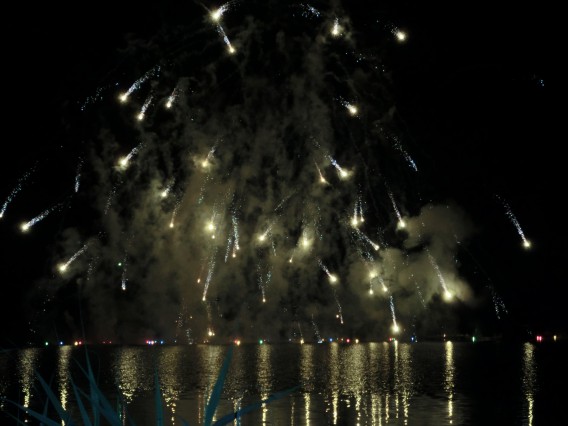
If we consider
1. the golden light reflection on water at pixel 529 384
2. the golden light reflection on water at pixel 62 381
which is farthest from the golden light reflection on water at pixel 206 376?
the golden light reflection on water at pixel 529 384

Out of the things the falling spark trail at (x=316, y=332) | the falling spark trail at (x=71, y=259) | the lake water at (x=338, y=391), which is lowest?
the lake water at (x=338, y=391)

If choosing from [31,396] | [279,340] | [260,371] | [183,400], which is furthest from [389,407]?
[279,340]

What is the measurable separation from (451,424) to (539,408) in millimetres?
A: 4583

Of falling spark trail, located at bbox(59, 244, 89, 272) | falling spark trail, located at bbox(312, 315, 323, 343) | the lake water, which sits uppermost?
falling spark trail, located at bbox(59, 244, 89, 272)

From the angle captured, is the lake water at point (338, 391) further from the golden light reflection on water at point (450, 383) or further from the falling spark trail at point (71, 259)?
the falling spark trail at point (71, 259)

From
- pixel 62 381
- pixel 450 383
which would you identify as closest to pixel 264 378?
pixel 450 383

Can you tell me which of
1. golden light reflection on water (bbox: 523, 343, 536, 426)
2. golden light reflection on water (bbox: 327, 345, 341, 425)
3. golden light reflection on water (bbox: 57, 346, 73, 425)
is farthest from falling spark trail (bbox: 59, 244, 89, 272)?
golden light reflection on water (bbox: 523, 343, 536, 426)

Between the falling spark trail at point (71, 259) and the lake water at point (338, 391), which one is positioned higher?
the falling spark trail at point (71, 259)

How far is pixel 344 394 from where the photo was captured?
79.0 ft

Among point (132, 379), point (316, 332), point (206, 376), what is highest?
point (316, 332)

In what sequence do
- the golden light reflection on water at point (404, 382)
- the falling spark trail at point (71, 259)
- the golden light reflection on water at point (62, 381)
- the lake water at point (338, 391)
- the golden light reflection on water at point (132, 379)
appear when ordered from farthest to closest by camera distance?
the falling spark trail at point (71, 259) < the golden light reflection on water at point (132, 379) < the golden light reflection on water at point (62, 381) < the golden light reflection on water at point (404, 382) < the lake water at point (338, 391)

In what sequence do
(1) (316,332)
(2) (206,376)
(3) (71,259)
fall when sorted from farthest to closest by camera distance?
1. (1) (316,332)
2. (3) (71,259)
3. (2) (206,376)

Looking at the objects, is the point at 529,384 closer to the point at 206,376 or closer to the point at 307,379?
the point at 307,379

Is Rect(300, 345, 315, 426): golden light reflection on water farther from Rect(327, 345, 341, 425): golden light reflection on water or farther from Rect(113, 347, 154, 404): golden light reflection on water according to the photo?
Rect(113, 347, 154, 404): golden light reflection on water
